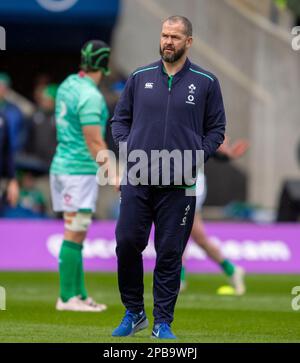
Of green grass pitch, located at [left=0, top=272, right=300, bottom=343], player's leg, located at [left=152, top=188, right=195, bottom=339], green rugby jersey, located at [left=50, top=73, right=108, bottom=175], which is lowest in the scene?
green grass pitch, located at [left=0, top=272, right=300, bottom=343]

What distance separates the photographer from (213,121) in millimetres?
9594

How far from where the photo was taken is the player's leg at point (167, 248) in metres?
9.38

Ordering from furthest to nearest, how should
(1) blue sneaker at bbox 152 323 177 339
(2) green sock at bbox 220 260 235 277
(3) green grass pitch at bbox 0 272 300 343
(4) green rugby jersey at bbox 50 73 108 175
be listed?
(2) green sock at bbox 220 260 235 277 < (4) green rugby jersey at bbox 50 73 108 175 < (3) green grass pitch at bbox 0 272 300 343 < (1) blue sneaker at bbox 152 323 177 339

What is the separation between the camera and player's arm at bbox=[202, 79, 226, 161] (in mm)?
9523

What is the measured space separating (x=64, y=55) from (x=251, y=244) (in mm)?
9625

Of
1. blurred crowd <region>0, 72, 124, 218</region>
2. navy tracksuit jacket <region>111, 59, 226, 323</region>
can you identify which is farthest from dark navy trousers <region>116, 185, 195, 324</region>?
blurred crowd <region>0, 72, 124, 218</region>

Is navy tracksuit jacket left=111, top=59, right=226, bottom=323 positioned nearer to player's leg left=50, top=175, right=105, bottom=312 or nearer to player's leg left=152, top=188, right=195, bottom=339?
player's leg left=152, top=188, right=195, bottom=339

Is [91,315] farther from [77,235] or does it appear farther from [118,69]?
[118,69]

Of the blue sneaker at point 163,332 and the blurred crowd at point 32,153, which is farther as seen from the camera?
the blurred crowd at point 32,153

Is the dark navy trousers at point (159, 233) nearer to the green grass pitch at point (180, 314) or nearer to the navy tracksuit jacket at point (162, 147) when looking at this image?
the navy tracksuit jacket at point (162, 147)

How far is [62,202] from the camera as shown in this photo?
12164mm

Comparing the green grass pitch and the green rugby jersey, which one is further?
the green rugby jersey

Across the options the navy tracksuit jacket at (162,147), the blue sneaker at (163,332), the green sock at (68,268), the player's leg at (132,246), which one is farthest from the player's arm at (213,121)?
the green sock at (68,268)
